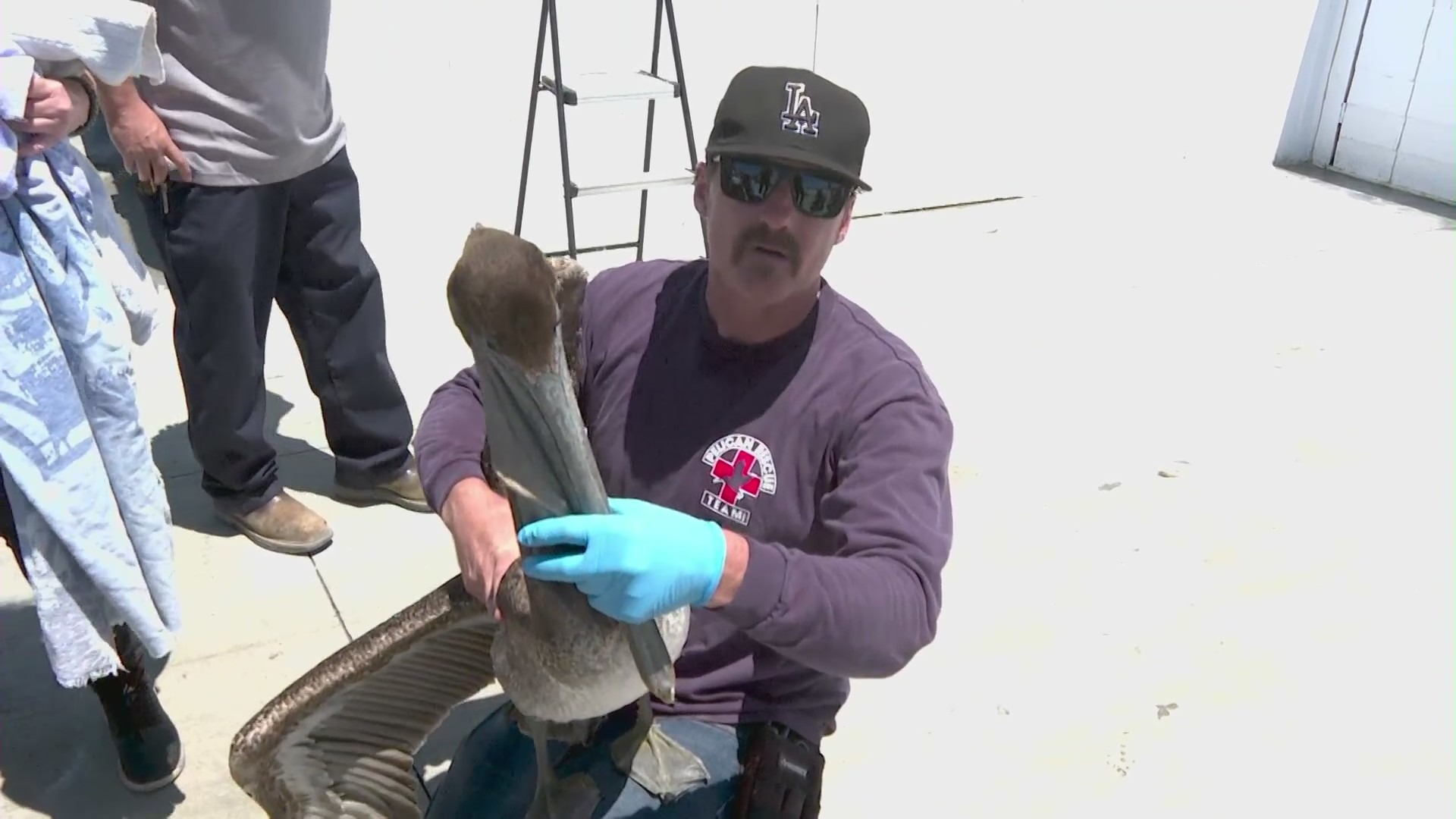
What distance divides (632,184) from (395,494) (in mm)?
1767

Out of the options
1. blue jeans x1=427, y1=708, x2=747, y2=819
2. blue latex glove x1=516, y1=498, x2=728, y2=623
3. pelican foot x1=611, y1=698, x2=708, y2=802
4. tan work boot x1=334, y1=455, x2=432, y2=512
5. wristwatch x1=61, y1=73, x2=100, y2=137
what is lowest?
tan work boot x1=334, y1=455, x2=432, y2=512

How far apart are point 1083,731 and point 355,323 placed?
2.32 meters

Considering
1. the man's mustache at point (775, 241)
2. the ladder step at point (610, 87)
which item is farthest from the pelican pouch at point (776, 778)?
the ladder step at point (610, 87)

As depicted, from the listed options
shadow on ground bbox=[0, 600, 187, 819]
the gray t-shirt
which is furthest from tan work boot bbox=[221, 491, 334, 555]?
the gray t-shirt

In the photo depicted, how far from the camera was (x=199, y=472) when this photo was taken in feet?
12.2

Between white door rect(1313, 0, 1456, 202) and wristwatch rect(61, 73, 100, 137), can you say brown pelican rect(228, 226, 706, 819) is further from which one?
white door rect(1313, 0, 1456, 202)

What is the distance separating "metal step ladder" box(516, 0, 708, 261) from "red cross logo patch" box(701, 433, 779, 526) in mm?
2812

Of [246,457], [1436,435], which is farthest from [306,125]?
[1436,435]

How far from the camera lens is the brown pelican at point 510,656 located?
121cm

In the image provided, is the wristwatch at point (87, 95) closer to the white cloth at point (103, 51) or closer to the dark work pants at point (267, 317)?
the white cloth at point (103, 51)

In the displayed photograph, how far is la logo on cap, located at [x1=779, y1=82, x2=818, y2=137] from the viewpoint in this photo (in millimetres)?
1719

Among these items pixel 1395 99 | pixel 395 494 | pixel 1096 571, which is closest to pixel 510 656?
pixel 395 494

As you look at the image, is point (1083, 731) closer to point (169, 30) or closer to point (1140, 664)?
point (1140, 664)

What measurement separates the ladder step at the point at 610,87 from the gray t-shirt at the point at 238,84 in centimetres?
163
